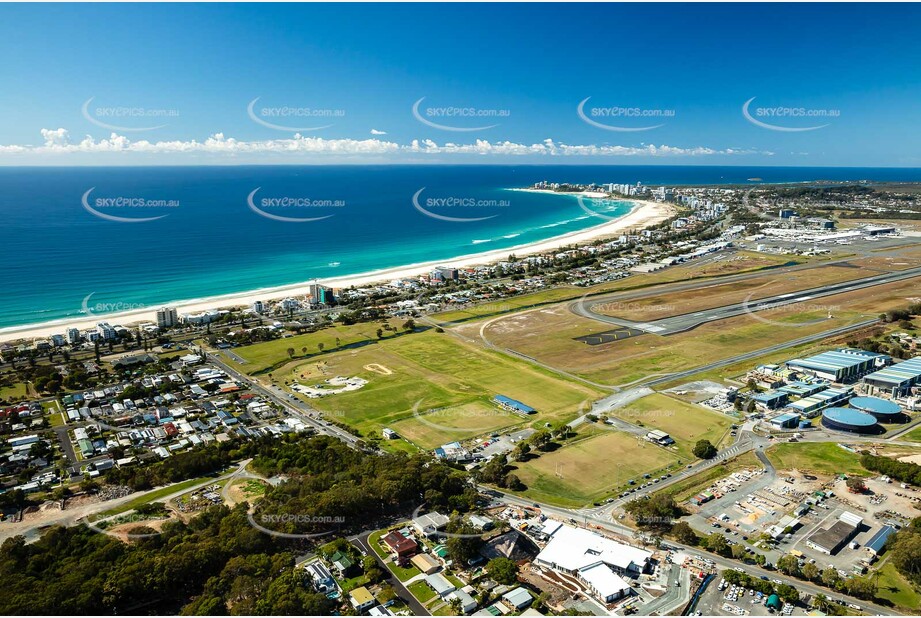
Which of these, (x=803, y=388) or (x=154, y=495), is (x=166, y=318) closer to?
(x=154, y=495)

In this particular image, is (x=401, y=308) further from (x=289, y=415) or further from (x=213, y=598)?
(x=213, y=598)

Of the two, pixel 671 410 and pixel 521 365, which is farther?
pixel 521 365

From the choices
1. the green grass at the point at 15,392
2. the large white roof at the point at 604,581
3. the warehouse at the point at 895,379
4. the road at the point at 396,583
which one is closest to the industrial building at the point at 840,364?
the warehouse at the point at 895,379

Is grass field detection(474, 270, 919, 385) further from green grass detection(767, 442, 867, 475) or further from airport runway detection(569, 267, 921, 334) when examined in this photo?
green grass detection(767, 442, 867, 475)

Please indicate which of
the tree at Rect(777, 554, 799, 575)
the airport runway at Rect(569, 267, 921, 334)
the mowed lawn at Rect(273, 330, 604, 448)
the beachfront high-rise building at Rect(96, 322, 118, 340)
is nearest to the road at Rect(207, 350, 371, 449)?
the mowed lawn at Rect(273, 330, 604, 448)

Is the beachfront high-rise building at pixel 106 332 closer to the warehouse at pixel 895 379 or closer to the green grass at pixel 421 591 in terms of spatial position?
the green grass at pixel 421 591

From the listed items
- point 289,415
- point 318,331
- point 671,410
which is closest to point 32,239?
point 318,331
